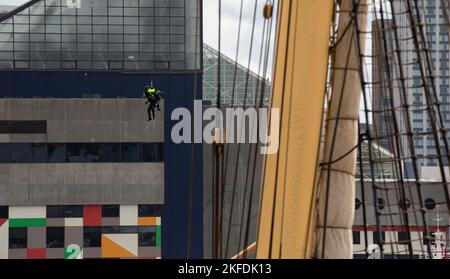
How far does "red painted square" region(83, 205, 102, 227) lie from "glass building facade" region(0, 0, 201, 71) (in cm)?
1099

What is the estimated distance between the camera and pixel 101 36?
10800cm

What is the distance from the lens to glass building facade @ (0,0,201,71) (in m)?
108

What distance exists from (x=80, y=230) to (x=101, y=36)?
15.4 meters

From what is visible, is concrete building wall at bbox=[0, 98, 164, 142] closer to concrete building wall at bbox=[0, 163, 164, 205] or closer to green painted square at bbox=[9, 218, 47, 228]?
concrete building wall at bbox=[0, 163, 164, 205]

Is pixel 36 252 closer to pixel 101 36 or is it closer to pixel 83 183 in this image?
pixel 83 183

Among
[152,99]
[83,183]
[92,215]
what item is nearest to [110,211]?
[92,215]

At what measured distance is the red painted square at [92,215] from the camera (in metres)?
109

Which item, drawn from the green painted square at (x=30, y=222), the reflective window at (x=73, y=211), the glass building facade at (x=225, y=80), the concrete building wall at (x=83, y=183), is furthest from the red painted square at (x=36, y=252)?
the glass building facade at (x=225, y=80)

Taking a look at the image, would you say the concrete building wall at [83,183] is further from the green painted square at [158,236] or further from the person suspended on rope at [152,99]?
the person suspended on rope at [152,99]

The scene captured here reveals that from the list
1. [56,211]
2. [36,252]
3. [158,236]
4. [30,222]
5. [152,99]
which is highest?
[152,99]

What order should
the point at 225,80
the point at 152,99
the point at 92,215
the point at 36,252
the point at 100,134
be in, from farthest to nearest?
the point at 225,80 → the point at 36,252 → the point at 100,134 → the point at 92,215 → the point at 152,99

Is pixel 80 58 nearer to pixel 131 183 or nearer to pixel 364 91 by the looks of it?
pixel 131 183

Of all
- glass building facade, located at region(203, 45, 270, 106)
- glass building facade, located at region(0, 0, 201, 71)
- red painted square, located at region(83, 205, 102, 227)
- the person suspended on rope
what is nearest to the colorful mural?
red painted square, located at region(83, 205, 102, 227)
